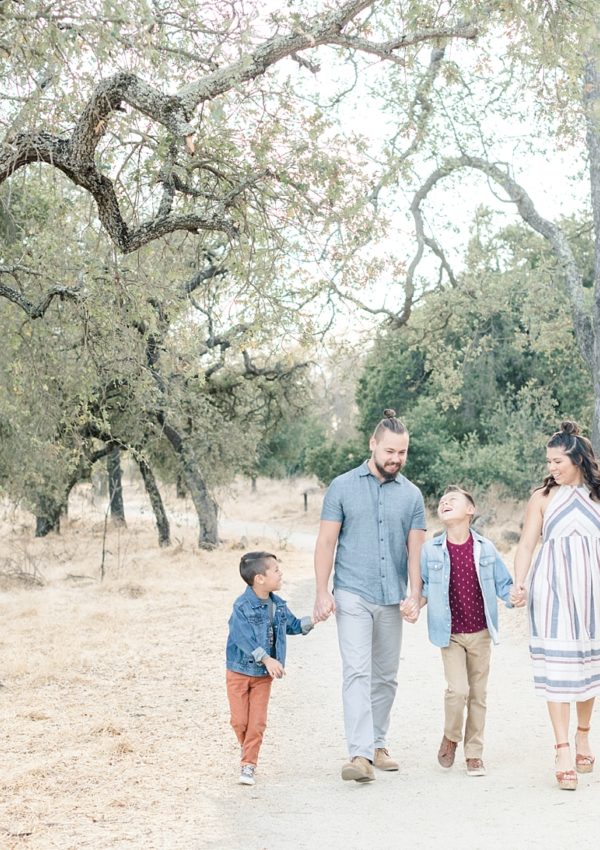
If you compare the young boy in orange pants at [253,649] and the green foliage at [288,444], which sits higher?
the green foliage at [288,444]

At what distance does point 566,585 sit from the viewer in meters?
6.07

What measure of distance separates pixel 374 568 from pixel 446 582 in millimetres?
416

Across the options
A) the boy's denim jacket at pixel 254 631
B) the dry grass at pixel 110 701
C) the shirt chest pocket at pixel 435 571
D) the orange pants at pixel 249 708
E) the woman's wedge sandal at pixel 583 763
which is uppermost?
the shirt chest pocket at pixel 435 571

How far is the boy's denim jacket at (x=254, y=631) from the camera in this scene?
6.21 meters

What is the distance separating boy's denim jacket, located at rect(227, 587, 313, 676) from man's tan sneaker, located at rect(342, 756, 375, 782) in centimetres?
71

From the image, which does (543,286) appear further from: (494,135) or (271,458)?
(271,458)

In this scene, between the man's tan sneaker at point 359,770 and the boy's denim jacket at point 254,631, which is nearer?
the man's tan sneaker at point 359,770

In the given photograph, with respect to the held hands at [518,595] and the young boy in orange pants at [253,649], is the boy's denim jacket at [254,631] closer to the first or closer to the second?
the young boy in orange pants at [253,649]

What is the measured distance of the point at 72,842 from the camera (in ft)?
17.0

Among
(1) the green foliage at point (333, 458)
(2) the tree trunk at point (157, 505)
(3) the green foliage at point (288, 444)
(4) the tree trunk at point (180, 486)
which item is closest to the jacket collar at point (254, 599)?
(2) the tree trunk at point (157, 505)

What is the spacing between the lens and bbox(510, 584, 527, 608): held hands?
6168 mm

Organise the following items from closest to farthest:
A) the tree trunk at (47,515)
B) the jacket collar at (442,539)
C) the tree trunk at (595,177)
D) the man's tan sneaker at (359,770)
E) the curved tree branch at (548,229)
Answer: the man's tan sneaker at (359,770) < the jacket collar at (442,539) < the tree trunk at (595,177) < the curved tree branch at (548,229) < the tree trunk at (47,515)

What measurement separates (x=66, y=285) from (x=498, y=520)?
17290mm

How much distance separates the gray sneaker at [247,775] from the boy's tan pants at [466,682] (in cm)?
112
